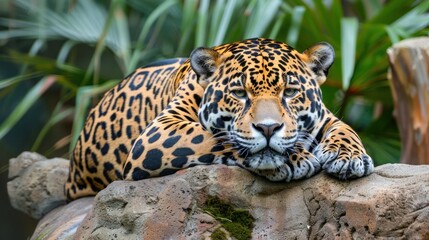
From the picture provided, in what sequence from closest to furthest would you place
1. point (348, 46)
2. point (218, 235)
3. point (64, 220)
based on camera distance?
point (218, 235), point (64, 220), point (348, 46)

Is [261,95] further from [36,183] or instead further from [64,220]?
[36,183]

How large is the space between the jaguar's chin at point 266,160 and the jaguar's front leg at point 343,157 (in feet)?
0.92

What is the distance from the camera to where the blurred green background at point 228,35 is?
812cm

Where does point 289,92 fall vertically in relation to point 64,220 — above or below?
above

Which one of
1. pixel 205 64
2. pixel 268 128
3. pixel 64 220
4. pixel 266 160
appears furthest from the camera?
pixel 64 220

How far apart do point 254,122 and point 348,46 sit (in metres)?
3.25

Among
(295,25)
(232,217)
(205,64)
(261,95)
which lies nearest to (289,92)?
(261,95)

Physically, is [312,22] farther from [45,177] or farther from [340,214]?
[340,214]

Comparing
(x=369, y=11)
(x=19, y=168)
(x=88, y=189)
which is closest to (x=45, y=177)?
(x=19, y=168)

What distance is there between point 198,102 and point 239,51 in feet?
1.50

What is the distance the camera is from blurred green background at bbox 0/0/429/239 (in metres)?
8.12

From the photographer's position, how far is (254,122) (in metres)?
4.54

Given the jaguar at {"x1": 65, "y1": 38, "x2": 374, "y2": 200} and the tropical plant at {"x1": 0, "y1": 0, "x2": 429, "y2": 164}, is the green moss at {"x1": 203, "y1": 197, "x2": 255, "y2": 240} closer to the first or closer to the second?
the jaguar at {"x1": 65, "y1": 38, "x2": 374, "y2": 200}

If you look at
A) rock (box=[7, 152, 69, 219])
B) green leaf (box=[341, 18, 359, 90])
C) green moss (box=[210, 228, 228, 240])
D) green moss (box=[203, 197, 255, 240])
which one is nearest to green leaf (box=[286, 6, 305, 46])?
green leaf (box=[341, 18, 359, 90])
